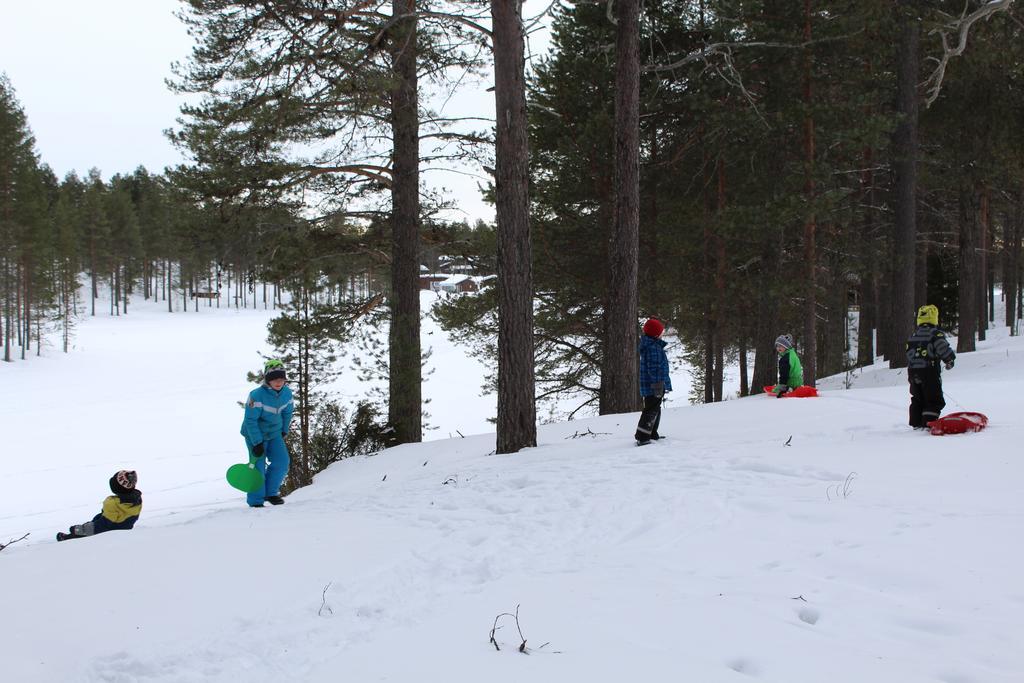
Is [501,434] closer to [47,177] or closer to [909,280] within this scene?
[909,280]

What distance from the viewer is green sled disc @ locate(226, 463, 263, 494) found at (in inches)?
308

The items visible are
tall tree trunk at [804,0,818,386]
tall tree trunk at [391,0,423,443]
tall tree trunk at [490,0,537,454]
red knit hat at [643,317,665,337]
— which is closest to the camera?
red knit hat at [643,317,665,337]

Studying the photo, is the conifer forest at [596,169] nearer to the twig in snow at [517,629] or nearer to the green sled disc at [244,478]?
the green sled disc at [244,478]

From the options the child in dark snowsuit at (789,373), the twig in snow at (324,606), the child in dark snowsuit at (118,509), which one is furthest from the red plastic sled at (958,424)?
the child in dark snowsuit at (118,509)

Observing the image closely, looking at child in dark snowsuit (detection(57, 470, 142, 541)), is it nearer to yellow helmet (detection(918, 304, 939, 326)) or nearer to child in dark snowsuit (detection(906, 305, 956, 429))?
child in dark snowsuit (detection(906, 305, 956, 429))

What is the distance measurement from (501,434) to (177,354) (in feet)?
138

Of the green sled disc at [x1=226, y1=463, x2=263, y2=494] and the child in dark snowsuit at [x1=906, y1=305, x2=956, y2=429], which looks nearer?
the child in dark snowsuit at [x1=906, y1=305, x2=956, y2=429]

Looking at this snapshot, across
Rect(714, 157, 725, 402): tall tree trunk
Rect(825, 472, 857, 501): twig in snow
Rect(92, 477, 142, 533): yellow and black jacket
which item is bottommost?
Rect(92, 477, 142, 533): yellow and black jacket

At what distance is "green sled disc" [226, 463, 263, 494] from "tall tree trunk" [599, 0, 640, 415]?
5986 mm

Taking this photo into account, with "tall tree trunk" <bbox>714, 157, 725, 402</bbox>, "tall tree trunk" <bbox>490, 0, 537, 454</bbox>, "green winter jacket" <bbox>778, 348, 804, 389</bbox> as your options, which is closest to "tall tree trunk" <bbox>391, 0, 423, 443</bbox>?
"tall tree trunk" <bbox>490, 0, 537, 454</bbox>

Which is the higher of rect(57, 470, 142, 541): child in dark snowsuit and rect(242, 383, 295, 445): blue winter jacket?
rect(242, 383, 295, 445): blue winter jacket

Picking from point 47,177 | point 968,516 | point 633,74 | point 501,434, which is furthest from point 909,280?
point 47,177

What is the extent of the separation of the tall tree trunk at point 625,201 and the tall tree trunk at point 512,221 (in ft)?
8.66

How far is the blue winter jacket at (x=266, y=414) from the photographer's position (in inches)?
310
